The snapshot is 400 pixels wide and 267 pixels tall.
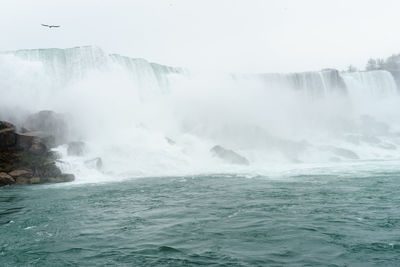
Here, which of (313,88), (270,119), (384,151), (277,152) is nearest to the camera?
(277,152)

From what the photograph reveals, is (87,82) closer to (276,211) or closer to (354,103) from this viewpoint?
(276,211)

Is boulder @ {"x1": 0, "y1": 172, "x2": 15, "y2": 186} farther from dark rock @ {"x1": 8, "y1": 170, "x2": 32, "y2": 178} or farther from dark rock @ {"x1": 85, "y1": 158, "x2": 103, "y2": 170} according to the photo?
dark rock @ {"x1": 85, "y1": 158, "x2": 103, "y2": 170}

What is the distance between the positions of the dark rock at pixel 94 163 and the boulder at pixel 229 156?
9555 millimetres

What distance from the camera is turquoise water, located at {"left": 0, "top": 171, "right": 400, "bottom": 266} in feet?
22.4

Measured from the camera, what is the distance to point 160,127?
33.5 metres

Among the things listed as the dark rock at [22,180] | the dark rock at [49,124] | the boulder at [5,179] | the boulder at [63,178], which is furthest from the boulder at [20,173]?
the dark rock at [49,124]

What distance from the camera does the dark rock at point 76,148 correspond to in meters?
24.9

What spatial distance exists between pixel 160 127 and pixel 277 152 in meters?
11.2

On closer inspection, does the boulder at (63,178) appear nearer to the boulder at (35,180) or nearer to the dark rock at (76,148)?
the boulder at (35,180)

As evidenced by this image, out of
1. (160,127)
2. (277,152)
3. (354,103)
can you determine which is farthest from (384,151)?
(160,127)

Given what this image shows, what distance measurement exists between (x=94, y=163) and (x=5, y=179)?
5.26m

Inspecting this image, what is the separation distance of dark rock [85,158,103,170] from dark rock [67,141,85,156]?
1978mm

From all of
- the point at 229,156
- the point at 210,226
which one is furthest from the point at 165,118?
the point at 210,226

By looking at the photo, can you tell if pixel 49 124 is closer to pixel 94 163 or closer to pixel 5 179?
pixel 94 163
